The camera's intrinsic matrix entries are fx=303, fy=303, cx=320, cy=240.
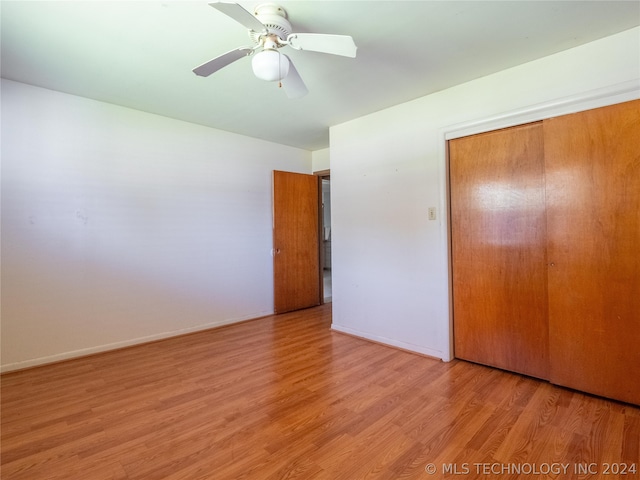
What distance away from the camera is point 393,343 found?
3.17 meters

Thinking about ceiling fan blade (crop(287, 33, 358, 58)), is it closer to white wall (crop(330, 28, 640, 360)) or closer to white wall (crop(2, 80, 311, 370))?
white wall (crop(330, 28, 640, 360))

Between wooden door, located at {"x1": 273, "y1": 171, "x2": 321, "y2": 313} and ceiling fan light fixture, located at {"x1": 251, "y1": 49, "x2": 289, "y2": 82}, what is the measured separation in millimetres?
2723

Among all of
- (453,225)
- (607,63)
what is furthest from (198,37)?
(607,63)

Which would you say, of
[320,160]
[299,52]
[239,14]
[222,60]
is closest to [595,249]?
[299,52]

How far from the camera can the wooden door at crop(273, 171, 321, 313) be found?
4473mm

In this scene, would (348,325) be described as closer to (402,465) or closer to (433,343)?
(433,343)

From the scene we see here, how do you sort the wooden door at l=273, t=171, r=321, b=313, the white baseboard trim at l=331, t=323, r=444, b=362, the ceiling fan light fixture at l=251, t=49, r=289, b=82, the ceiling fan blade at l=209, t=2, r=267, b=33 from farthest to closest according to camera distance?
the wooden door at l=273, t=171, r=321, b=313, the white baseboard trim at l=331, t=323, r=444, b=362, the ceiling fan light fixture at l=251, t=49, r=289, b=82, the ceiling fan blade at l=209, t=2, r=267, b=33

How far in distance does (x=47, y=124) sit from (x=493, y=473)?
4.18 metres

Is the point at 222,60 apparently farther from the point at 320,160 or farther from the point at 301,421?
the point at 320,160

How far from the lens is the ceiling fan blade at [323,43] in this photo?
158cm

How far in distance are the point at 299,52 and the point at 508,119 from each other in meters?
1.73

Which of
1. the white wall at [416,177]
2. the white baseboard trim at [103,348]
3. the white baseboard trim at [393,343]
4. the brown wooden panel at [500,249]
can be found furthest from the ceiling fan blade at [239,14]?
the white baseboard trim at [103,348]

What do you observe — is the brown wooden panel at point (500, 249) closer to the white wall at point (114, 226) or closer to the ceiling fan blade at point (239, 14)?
the ceiling fan blade at point (239, 14)

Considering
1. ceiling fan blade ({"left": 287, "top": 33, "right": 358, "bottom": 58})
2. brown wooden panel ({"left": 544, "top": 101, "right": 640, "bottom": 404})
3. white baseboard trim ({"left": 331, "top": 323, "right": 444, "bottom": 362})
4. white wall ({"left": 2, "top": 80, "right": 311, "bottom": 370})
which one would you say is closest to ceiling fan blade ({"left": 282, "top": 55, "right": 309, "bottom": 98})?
ceiling fan blade ({"left": 287, "top": 33, "right": 358, "bottom": 58})
